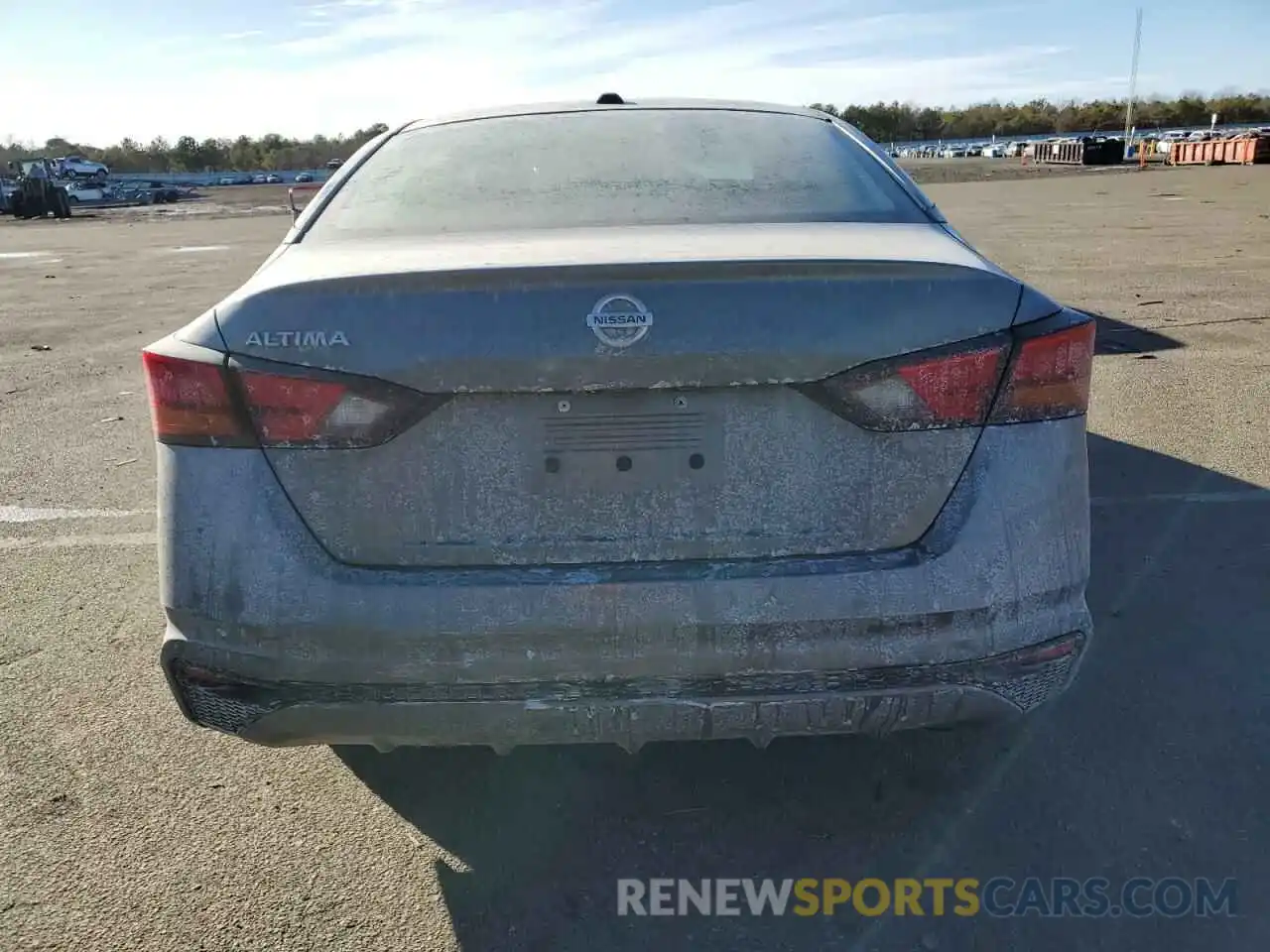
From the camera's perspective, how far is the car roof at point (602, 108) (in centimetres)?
329

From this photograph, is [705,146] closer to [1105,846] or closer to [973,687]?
[973,687]

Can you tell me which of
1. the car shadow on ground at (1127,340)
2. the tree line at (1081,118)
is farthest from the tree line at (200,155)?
the car shadow on ground at (1127,340)

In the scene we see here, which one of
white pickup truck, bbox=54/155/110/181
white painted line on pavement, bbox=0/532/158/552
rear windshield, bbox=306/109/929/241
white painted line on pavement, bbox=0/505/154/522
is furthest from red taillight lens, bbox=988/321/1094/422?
white pickup truck, bbox=54/155/110/181

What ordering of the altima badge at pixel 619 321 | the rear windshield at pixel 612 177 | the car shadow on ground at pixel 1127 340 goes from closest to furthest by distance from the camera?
the altima badge at pixel 619 321
the rear windshield at pixel 612 177
the car shadow on ground at pixel 1127 340

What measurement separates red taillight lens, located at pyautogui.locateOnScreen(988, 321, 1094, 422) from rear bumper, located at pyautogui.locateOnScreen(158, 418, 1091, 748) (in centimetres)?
4

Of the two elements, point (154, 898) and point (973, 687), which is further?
point (154, 898)

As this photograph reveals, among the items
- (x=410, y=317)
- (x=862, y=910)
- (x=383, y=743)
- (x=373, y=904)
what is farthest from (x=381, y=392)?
(x=862, y=910)

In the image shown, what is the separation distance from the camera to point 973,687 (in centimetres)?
203

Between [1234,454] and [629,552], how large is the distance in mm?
4382

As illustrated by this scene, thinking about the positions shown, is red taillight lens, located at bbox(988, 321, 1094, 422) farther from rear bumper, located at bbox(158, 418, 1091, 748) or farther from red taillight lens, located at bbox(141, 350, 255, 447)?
red taillight lens, located at bbox(141, 350, 255, 447)

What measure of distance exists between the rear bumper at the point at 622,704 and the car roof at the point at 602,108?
2.02 metres

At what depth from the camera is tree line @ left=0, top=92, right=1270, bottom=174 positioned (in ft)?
418

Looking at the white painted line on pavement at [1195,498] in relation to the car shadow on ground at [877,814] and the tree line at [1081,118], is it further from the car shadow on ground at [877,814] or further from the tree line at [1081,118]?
the tree line at [1081,118]

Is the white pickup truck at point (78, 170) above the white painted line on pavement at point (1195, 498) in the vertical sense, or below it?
above
